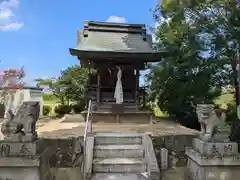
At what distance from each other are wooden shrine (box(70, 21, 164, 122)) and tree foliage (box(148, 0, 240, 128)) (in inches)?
53.2

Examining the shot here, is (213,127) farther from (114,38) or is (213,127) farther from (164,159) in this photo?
→ (114,38)

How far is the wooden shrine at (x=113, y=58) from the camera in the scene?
13133 millimetres

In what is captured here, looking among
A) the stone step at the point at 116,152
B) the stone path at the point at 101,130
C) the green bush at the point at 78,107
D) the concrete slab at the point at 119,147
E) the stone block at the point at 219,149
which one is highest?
the green bush at the point at 78,107

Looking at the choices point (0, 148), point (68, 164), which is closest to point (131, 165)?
point (68, 164)

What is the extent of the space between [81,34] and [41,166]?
10.8 m

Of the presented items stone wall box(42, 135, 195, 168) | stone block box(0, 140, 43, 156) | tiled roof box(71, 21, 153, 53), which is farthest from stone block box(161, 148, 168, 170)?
tiled roof box(71, 21, 153, 53)

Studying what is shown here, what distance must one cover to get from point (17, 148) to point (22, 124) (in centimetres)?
50

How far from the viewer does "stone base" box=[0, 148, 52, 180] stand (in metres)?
5.48

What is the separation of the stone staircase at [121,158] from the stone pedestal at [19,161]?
152 cm

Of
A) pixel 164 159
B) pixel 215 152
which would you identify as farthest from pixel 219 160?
pixel 164 159

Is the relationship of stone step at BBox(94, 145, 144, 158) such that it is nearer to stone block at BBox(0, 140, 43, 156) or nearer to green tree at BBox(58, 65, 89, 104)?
stone block at BBox(0, 140, 43, 156)

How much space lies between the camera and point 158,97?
16.0 meters

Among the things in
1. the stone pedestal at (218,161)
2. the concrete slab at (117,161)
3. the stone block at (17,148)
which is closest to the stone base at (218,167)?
the stone pedestal at (218,161)

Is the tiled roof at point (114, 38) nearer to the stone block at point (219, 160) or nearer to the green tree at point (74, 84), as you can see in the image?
the green tree at point (74, 84)
